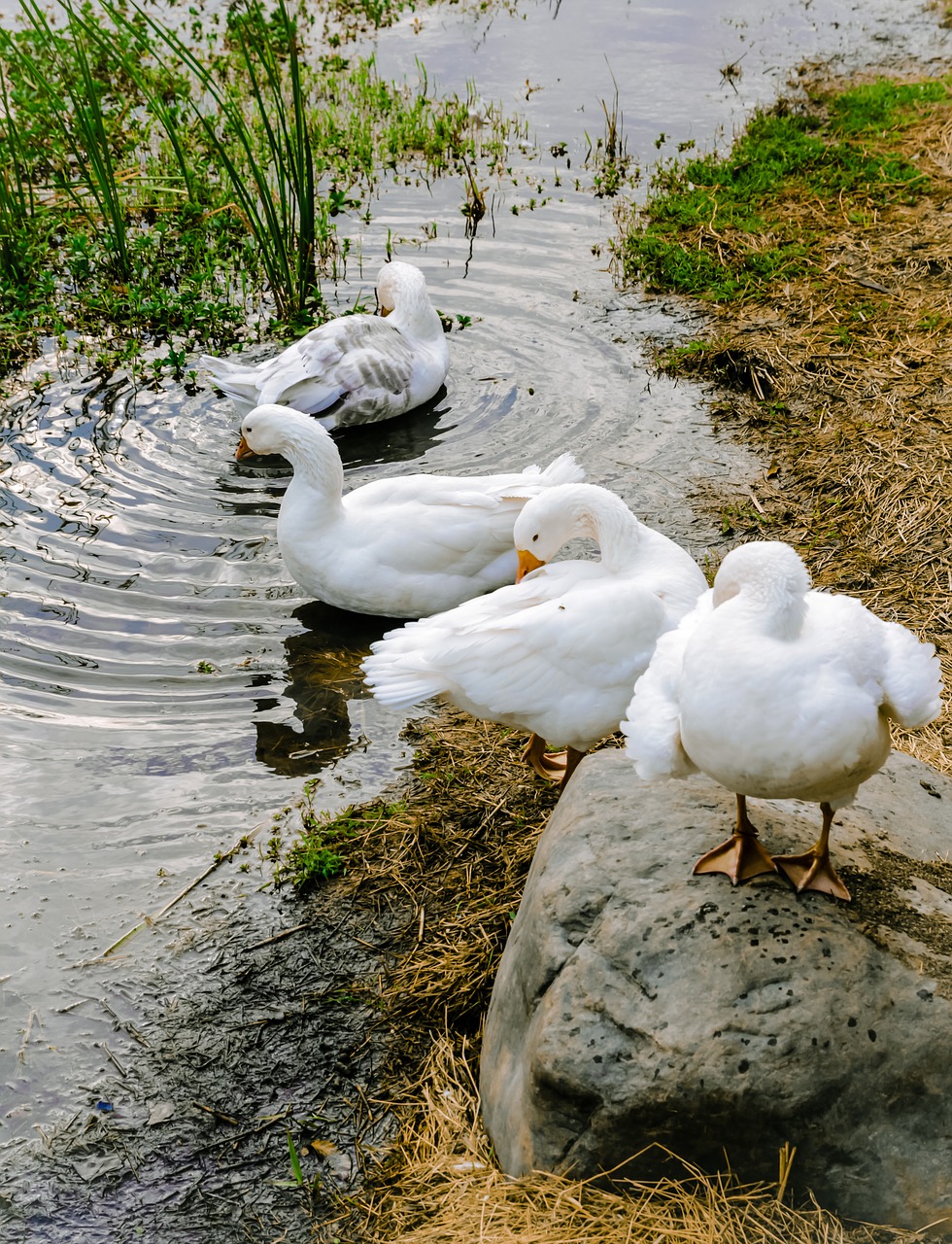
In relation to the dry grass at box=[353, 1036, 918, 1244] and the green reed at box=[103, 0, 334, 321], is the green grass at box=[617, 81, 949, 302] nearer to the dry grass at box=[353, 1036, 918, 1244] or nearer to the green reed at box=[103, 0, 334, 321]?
the green reed at box=[103, 0, 334, 321]

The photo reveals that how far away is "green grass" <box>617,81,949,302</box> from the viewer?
28.5 ft

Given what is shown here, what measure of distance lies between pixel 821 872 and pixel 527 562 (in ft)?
6.72

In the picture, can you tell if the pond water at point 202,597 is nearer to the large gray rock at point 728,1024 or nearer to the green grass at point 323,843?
the green grass at point 323,843

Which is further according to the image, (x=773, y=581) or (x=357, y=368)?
(x=357, y=368)

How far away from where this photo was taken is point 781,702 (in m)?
2.85

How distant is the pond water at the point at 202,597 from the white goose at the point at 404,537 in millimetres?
306

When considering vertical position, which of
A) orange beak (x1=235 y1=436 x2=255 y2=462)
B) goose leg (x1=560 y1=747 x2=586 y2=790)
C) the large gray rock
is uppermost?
orange beak (x1=235 y1=436 x2=255 y2=462)

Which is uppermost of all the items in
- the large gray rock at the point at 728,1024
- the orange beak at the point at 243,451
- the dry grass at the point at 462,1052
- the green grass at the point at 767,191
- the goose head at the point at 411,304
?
the green grass at the point at 767,191

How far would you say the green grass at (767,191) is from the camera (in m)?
8.68

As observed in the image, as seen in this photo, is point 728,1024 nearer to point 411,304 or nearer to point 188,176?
point 411,304

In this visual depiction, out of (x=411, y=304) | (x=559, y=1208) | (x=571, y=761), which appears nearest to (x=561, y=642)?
(x=571, y=761)

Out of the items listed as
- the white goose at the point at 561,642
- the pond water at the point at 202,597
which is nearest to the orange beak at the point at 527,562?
the white goose at the point at 561,642

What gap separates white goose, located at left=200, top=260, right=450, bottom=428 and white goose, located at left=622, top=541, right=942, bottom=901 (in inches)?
174

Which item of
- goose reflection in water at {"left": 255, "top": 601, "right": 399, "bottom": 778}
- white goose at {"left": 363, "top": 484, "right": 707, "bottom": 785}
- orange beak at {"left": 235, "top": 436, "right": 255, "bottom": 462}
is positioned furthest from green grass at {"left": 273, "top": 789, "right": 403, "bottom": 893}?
orange beak at {"left": 235, "top": 436, "right": 255, "bottom": 462}
